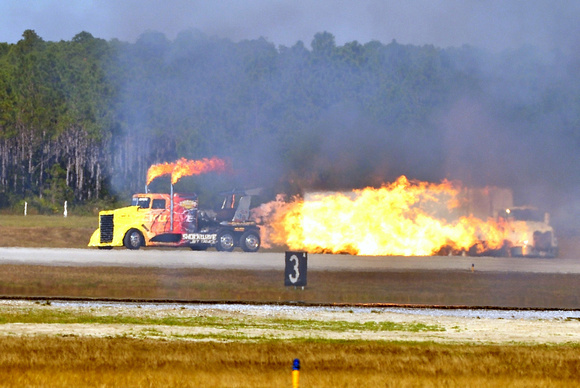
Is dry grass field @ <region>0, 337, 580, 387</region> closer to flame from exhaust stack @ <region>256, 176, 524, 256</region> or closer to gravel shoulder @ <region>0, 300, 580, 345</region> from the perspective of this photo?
gravel shoulder @ <region>0, 300, 580, 345</region>

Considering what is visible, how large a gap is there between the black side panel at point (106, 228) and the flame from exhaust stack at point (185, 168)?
428 centimetres

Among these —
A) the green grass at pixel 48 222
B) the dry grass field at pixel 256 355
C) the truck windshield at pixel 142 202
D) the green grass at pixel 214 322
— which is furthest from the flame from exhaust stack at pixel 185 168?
the green grass at pixel 214 322

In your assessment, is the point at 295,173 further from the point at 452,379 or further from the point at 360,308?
the point at 452,379

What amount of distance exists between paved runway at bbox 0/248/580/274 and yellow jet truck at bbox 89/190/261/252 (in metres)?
1.23

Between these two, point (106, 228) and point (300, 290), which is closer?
point (300, 290)

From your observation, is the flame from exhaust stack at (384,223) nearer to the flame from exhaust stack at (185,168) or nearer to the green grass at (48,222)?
the flame from exhaust stack at (185,168)

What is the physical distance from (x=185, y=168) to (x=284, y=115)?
1223cm

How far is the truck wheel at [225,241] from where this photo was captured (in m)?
62.0

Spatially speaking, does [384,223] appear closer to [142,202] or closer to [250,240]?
[250,240]

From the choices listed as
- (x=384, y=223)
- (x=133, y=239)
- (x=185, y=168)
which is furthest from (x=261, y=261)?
(x=185, y=168)

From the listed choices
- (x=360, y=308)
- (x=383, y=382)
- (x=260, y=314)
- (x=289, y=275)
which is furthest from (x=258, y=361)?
(x=289, y=275)

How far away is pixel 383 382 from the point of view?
19469mm

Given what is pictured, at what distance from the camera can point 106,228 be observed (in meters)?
61.2

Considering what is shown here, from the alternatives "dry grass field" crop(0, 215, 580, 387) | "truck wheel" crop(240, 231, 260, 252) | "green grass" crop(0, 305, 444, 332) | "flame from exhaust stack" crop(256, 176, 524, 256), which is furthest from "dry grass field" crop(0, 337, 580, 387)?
"truck wheel" crop(240, 231, 260, 252)
